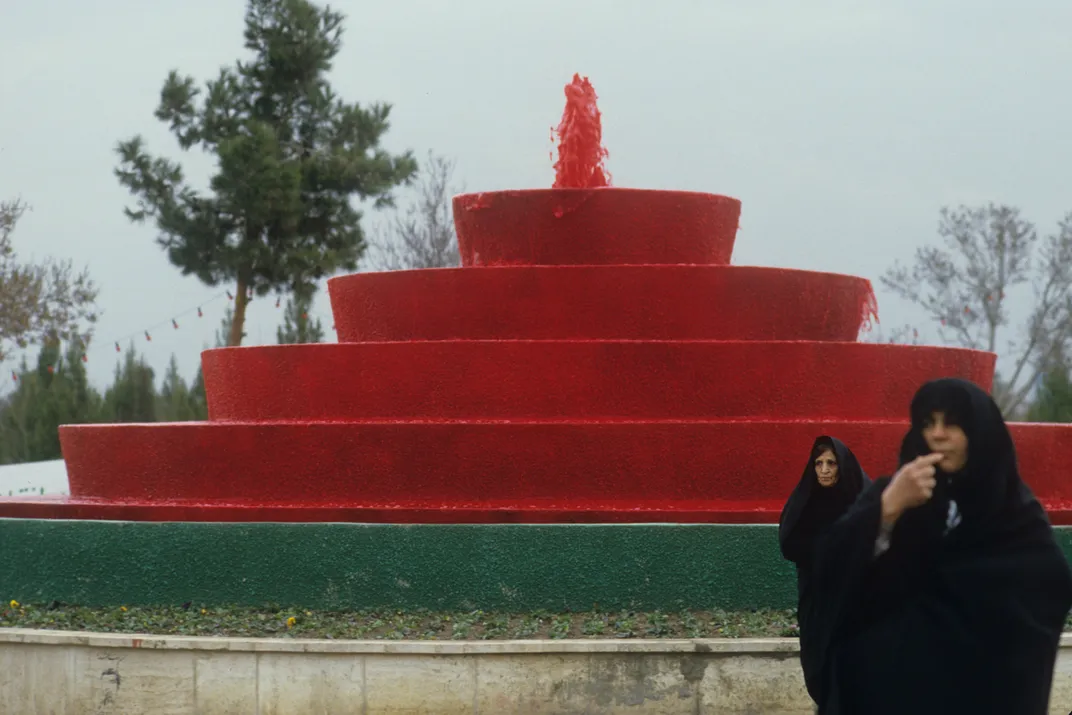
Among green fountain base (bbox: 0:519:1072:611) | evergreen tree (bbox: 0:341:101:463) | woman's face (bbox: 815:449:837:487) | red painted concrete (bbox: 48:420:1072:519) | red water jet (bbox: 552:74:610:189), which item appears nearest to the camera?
woman's face (bbox: 815:449:837:487)

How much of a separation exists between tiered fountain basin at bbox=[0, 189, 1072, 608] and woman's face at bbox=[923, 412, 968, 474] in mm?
4891

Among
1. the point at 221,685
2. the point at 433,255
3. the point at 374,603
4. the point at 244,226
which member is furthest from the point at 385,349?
the point at 433,255

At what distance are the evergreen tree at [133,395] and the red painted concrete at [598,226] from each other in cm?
1147

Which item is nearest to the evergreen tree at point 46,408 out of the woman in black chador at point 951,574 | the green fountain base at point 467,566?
the green fountain base at point 467,566

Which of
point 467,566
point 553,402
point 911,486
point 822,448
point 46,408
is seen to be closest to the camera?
point 911,486

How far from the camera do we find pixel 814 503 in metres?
5.84

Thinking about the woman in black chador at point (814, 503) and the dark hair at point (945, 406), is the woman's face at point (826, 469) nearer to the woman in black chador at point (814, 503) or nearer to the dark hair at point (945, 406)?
the woman in black chador at point (814, 503)

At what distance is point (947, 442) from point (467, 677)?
404cm

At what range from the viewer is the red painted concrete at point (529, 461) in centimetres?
939

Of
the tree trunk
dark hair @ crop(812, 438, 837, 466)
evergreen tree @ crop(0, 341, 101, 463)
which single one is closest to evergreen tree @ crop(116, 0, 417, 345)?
the tree trunk

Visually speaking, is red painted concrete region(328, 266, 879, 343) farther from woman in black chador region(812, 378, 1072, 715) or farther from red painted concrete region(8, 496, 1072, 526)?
woman in black chador region(812, 378, 1072, 715)

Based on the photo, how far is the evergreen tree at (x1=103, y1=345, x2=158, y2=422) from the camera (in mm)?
21625

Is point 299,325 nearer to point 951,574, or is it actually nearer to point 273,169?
point 273,169

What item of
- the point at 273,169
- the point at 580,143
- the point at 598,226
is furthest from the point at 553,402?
the point at 273,169
